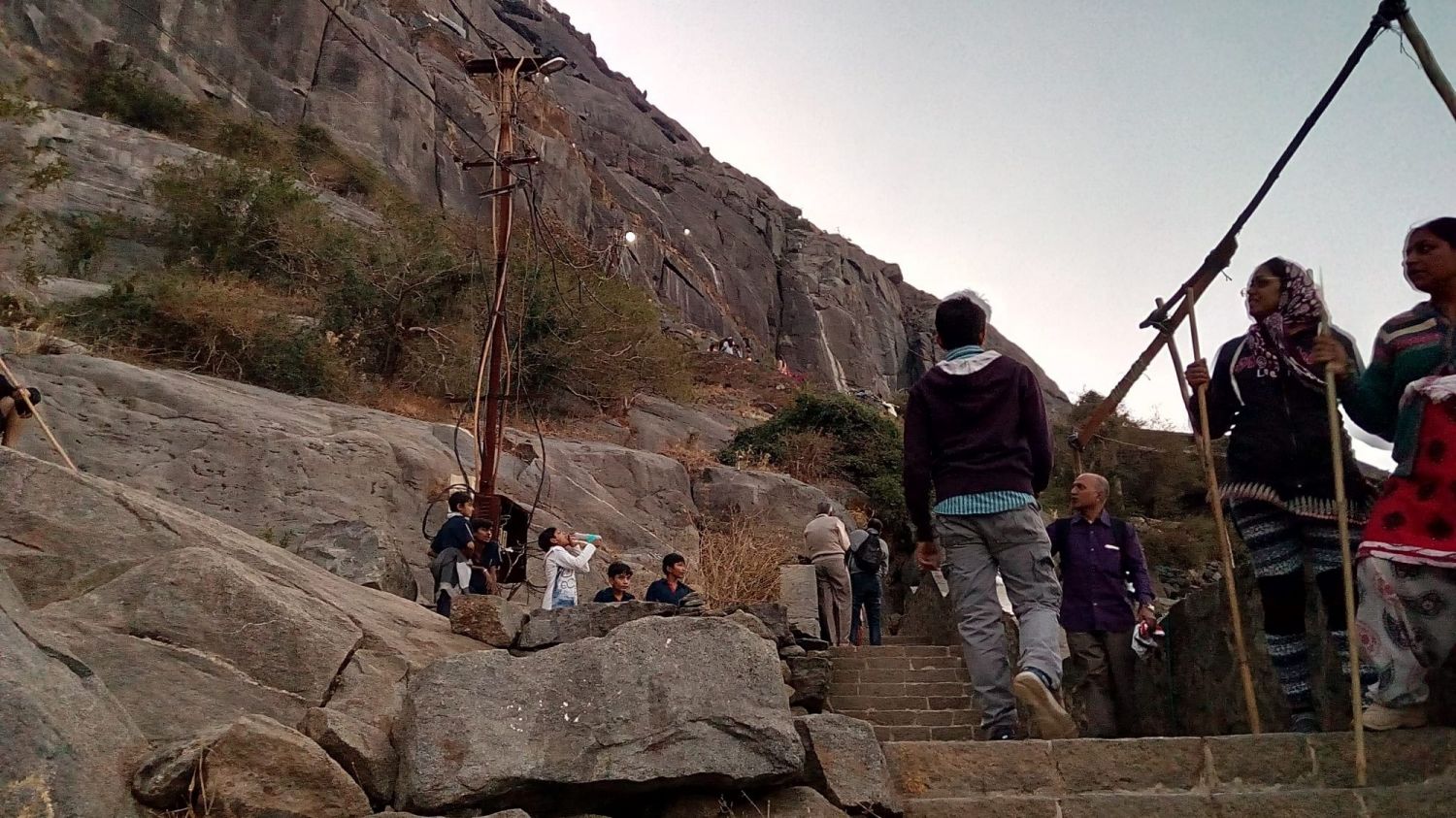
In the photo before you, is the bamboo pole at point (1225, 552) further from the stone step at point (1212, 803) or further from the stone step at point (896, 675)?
the stone step at point (896, 675)

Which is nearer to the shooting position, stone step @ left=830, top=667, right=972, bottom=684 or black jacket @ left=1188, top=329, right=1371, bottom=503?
black jacket @ left=1188, top=329, right=1371, bottom=503

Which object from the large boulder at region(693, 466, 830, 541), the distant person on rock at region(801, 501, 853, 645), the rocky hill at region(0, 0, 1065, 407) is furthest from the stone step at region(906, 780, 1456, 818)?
the large boulder at region(693, 466, 830, 541)

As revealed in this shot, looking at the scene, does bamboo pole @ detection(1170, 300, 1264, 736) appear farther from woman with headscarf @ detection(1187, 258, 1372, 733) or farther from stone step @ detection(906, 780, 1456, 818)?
stone step @ detection(906, 780, 1456, 818)

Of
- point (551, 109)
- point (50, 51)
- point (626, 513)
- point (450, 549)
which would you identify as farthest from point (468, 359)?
point (551, 109)

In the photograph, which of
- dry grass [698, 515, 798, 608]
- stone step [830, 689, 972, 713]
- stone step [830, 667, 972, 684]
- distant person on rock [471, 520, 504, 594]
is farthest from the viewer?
dry grass [698, 515, 798, 608]

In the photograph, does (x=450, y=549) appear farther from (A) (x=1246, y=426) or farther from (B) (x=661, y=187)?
(B) (x=661, y=187)

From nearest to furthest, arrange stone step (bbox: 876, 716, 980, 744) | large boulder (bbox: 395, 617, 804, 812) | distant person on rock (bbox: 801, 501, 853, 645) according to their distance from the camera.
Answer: large boulder (bbox: 395, 617, 804, 812), stone step (bbox: 876, 716, 980, 744), distant person on rock (bbox: 801, 501, 853, 645)

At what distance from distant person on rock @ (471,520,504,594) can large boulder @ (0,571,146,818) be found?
5.91 meters

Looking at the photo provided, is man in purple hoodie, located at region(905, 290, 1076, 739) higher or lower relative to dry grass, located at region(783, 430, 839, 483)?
lower

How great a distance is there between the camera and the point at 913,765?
3539 millimetres

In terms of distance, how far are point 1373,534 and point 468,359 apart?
16586mm

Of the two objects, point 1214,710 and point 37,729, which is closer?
point 37,729

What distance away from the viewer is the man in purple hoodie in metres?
4.12

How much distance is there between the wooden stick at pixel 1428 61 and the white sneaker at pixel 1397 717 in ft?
8.44
